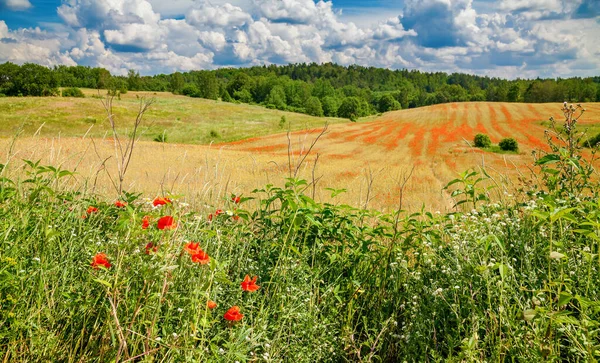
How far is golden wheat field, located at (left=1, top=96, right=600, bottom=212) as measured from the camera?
Answer: 4723 mm

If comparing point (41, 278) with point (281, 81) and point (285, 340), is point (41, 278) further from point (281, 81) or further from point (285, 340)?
point (281, 81)

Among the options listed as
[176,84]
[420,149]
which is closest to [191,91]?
[176,84]

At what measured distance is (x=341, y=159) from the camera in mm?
29891

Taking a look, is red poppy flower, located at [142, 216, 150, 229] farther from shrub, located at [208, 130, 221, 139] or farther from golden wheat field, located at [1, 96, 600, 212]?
shrub, located at [208, 130, 221, 139]

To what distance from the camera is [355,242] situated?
142 inches

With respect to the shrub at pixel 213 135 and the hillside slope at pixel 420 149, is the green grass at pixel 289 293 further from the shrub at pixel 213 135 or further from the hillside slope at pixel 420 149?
the shrub at pixel 213 135

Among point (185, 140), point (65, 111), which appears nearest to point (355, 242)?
point (185, 140)

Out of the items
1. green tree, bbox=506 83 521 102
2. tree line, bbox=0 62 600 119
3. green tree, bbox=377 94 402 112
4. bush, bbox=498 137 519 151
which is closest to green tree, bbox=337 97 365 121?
tree line, bbox=0 62 600 119

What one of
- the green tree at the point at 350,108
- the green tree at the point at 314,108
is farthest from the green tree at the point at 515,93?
the green tree at the point at 314,108

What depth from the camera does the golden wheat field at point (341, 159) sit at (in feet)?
15.5

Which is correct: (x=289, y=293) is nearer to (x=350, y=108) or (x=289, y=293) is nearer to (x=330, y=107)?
(x=350, y=108)

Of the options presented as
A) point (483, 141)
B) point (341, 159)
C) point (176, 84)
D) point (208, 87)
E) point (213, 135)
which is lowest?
point (341, 159)

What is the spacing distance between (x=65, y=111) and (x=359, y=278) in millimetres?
60511

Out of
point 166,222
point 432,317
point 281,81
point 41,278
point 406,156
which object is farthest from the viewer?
point 281,81
